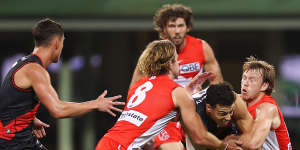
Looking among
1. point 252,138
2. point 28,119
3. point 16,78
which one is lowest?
point 252,138

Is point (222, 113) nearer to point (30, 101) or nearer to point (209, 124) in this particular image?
point (209, 124)

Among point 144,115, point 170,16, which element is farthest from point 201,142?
point 170,16

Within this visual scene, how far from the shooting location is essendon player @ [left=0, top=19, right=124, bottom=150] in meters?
4.98

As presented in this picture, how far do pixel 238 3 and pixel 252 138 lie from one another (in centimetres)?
471

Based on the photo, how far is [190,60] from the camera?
23.3 feet

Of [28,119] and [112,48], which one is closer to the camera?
[28,119]

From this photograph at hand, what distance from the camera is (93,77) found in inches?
436

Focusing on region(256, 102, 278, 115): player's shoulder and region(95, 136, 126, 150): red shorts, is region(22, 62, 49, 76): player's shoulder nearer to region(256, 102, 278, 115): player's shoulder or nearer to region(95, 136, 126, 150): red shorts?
region(95, 136, 126, 150): red shorts

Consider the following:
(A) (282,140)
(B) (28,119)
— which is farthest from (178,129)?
(B) (28,119)

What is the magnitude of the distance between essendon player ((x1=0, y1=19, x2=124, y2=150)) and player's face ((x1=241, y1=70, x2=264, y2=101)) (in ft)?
4.31

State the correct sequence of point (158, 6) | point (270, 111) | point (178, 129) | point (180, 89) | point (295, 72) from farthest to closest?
1. point (295, 72)
2. point (158, 6)
3. point (178, 129)
4. point (270, 111)
5. point (180, 89)

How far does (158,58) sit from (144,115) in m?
0.53

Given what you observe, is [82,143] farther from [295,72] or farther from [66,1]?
[295,72]

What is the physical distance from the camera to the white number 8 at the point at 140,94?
5.03m
